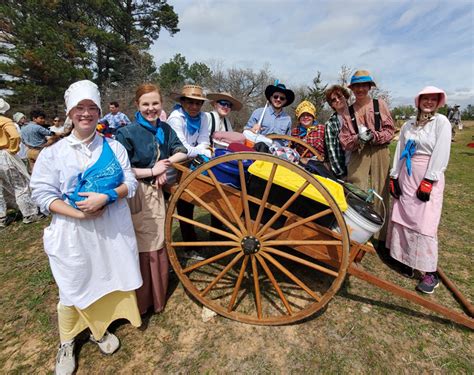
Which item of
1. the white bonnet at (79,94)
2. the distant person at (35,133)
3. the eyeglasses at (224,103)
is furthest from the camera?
the distant person at (35,133)

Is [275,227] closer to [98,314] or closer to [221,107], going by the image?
[98,314]

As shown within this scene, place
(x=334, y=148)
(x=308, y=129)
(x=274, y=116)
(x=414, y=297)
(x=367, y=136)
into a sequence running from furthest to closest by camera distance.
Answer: (x=308, y=129) → (x=274, y=116) → (x=334, y=148) → (x=367, y=136) → (x=414, y=297)

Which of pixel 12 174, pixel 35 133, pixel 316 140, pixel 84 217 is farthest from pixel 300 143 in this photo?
pixel 35 133

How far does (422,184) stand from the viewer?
2.54 metres

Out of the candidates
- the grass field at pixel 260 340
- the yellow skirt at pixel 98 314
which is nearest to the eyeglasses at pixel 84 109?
the yellow skirt at pixel 98 314

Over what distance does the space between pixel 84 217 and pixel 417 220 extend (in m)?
3.00

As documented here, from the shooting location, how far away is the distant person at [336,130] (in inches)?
119

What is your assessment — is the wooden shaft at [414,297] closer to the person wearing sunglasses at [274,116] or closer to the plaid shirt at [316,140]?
the plaid shirt at [316,140]

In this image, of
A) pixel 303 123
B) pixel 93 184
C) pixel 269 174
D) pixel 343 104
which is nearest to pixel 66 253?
pixel 93 184

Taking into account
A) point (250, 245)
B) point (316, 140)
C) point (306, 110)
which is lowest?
point (250, 245)

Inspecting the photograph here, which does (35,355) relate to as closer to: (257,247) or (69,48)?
(257,247)

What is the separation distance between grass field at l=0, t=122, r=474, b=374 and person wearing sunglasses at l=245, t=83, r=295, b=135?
6.91 feet

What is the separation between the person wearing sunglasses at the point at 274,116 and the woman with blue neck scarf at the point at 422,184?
1.37 m

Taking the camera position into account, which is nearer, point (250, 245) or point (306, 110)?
point (250, 245)
